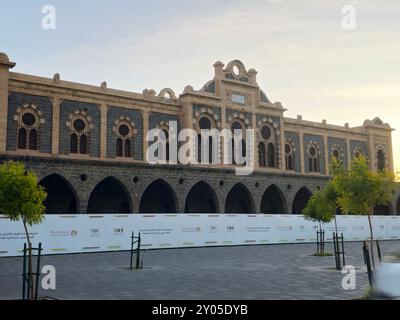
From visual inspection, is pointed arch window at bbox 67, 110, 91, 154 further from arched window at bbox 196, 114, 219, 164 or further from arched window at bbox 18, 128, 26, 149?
arched window at bbox 196, 114, 219, 164

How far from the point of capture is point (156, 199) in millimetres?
35844

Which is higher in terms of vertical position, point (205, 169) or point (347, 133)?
point (347, 133)

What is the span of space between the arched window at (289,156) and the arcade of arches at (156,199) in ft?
8.22

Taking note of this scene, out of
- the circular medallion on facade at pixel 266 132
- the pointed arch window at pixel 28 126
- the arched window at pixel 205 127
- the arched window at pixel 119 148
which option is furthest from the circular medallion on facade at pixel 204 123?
the pointed arch window at pixel 28 126

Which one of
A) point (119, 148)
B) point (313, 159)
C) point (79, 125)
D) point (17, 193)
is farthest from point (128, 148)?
point (17, 193)

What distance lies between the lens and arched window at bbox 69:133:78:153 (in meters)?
30.2

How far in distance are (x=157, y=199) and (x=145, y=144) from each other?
17.0 feet

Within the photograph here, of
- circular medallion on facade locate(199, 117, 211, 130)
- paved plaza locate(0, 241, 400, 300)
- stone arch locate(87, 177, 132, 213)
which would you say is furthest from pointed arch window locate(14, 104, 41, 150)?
circular medallion on facade locate(199, 117, 211, 130)

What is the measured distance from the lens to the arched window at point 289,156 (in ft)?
135

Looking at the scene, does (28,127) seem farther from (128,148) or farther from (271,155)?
(271,155)

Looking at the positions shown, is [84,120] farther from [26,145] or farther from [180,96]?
[180,96]

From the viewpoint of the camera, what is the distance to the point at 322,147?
144 ft
